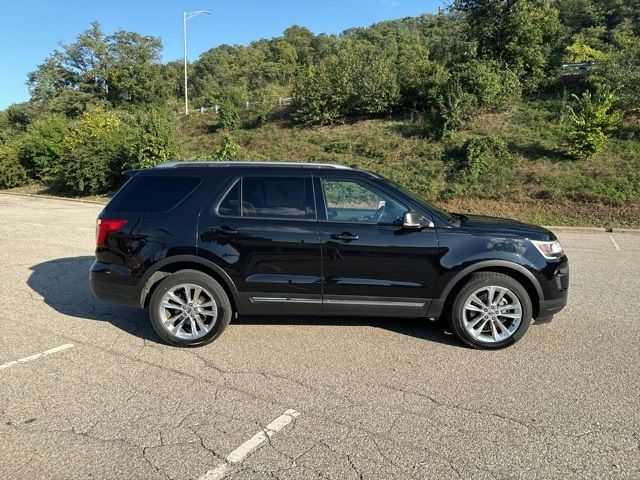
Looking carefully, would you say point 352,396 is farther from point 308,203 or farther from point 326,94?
point 326,94

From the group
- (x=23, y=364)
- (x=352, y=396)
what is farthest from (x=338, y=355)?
(x=23, y=364)

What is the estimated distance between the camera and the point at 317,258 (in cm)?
418

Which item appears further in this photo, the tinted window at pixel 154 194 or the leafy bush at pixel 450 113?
the leafy bush at pixel 450 113

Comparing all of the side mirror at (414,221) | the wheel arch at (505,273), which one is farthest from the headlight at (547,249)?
the side mirror at (414,221)

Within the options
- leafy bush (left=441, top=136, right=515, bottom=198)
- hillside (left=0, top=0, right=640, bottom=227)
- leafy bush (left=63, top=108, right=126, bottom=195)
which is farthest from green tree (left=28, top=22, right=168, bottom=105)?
leafy bush (left=441, top=136, right=515, bottom=198)

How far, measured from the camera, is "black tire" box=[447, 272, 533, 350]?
13.7 ft

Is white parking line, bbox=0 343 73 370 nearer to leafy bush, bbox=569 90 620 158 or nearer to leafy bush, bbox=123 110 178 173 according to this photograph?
leafy bush, bbox=123 110 178 173

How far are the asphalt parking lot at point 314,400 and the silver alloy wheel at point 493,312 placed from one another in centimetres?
21

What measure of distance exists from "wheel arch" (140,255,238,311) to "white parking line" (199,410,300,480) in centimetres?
148

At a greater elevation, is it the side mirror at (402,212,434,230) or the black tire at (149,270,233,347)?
the side mirror at (402,212,434,230)

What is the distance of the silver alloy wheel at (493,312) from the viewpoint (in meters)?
4.20

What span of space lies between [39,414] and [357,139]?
66.4 feet

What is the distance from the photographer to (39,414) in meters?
3.10

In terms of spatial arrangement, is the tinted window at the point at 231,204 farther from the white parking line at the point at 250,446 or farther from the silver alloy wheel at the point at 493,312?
the silver alloy wheel at the point at 493,312
